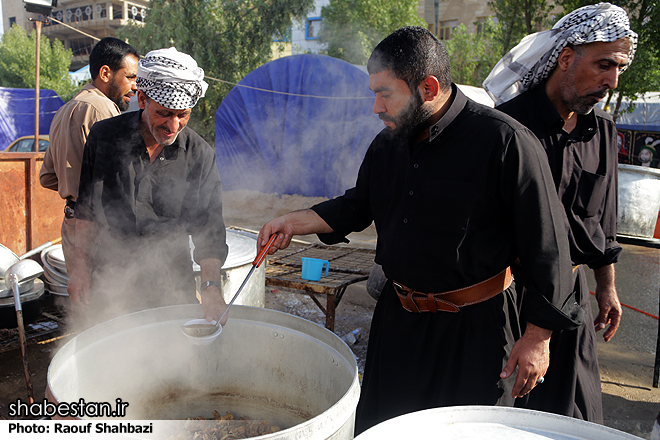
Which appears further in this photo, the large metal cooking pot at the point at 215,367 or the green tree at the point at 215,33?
the green tree at the point at 215,33

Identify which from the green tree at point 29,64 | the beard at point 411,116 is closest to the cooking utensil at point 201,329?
the beard at point 411,116

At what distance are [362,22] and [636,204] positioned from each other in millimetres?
19160

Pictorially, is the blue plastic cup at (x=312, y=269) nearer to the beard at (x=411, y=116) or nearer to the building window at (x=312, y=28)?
the beard at (x=411, y=116)

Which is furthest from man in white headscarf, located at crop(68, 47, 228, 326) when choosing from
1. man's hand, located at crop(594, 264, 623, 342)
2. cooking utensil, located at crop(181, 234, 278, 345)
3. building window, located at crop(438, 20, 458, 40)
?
building window, located at crop(438, 20, 458, 40)

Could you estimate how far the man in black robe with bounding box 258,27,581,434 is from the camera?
1534 mm

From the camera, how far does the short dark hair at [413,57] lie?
1573mm

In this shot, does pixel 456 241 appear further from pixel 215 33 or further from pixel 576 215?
pixel 215 33

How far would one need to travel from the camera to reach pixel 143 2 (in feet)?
142

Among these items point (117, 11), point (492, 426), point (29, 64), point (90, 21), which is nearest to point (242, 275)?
point (492, 426)

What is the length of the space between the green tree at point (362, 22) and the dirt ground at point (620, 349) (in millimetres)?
15632

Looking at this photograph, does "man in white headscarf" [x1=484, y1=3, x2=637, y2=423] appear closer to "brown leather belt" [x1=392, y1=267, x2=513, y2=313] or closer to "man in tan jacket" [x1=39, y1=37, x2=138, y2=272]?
"brown leather belt" [x1=392, y1=267, x2=513, y2=313]

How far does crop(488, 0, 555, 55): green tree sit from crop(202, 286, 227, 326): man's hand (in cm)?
1063

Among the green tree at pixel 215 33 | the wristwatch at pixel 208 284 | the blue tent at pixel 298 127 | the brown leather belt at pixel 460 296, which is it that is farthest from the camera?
the green tree at pixel 215 33

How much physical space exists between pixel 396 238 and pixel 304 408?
82 cm
